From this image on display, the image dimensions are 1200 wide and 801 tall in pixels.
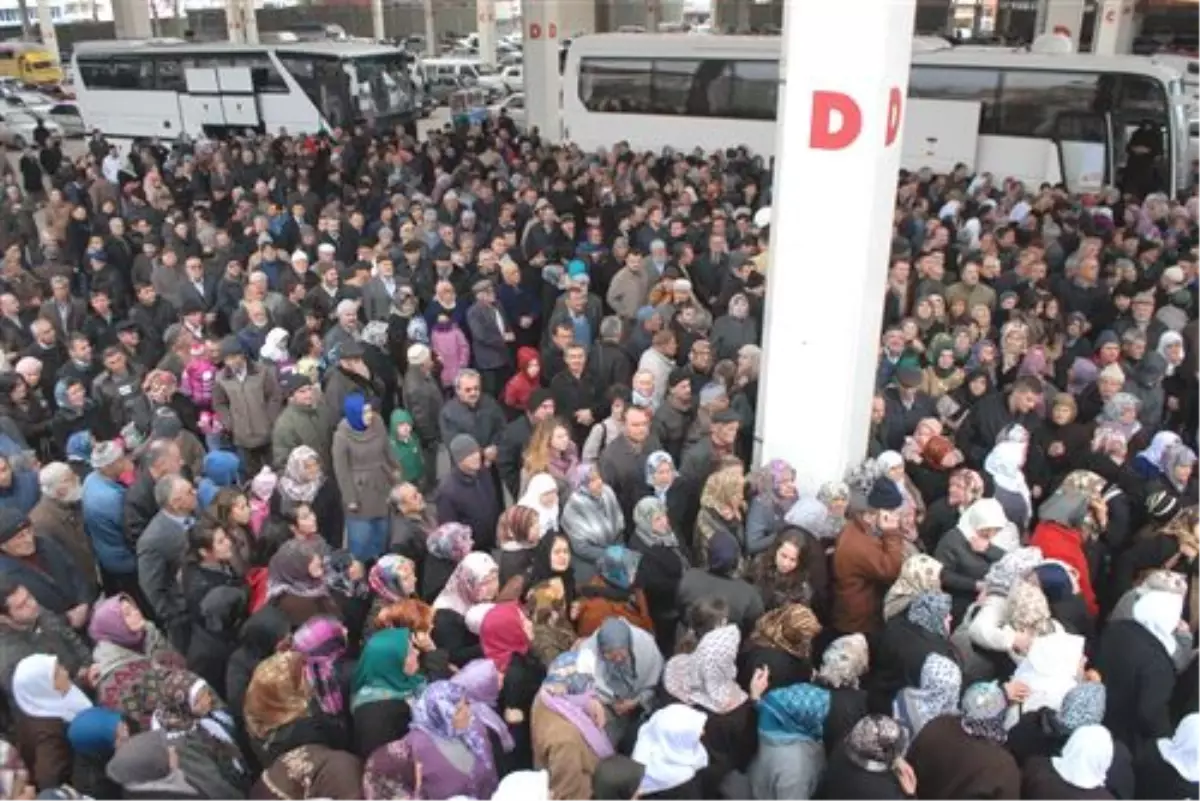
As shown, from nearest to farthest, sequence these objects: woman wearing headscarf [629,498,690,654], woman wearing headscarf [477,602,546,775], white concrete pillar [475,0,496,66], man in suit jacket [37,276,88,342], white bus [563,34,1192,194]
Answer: woman wearing headscarf [477,602,546,775]
woman wearing headscarf [629,498,690,654]
man in suit jacket [37,276,88,342]
white bus [563,34,1192,194]
white concrete pillar [475,0,496,66]

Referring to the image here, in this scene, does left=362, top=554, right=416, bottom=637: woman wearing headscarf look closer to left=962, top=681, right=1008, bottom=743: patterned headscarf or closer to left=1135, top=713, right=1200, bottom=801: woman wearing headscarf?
left=962, top=681, right=1008, bottom=743: patterned headscarf

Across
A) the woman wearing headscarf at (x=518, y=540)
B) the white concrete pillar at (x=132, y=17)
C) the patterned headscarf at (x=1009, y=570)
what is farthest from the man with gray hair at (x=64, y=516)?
the white concrete pillar at (x=132, y=17)

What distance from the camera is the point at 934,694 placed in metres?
3.53

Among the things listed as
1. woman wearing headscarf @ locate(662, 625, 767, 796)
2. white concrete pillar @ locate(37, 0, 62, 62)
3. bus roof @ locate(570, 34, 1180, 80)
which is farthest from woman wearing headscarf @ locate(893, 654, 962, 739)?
white concrete pillar @ locate(37, 0, 62, 62)

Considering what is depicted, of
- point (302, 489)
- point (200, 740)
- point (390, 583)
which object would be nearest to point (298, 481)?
point (302, 489)

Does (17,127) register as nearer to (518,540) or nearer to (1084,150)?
(1084,150)

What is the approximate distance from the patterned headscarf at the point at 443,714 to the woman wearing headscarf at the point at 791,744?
3.27ft

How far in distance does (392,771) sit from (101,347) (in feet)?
18.0

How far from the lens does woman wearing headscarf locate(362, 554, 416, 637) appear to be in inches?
164

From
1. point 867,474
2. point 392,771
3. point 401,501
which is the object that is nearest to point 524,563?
point 401,501

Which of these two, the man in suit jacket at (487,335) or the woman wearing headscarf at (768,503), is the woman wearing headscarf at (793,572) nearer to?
the woman wearing headscarf at (768,503)

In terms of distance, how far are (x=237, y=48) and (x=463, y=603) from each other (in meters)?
17.9

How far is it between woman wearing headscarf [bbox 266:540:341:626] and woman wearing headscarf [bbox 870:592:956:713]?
89.2 inches

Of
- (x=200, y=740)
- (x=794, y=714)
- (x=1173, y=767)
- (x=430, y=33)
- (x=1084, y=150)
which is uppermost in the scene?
(x=430, y=33)
